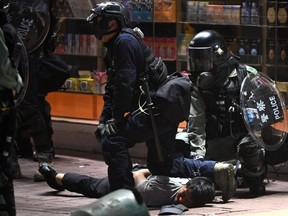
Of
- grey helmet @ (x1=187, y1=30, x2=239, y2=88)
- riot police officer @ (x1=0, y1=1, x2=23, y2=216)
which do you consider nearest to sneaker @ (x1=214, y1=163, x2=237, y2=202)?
grey helmet @ (x1=187, y1=30, x2=239, y2=88)

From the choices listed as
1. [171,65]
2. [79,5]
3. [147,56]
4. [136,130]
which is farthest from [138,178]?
[79,5]

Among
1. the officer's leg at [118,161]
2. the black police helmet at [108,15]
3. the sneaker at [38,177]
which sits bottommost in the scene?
the sneaker at [38,177]

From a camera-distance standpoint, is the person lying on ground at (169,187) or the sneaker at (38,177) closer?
the person lying on ground at (169,187)

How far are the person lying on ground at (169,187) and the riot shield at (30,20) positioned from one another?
161 centimetres

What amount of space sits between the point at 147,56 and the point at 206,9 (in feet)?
9.64

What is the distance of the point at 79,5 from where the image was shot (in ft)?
44.1

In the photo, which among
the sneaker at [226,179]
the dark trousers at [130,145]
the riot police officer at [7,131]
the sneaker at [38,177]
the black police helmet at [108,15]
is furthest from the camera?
the sneaker at [38,177]

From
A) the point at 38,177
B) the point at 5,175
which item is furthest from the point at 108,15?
the point at 5,175

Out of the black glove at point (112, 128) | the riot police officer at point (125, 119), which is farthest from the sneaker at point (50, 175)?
the black glove at point (112, 128)

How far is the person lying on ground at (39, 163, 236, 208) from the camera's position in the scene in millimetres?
9680

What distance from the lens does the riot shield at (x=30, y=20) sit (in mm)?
11078

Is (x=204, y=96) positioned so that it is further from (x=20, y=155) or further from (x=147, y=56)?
(x=20, y=155)

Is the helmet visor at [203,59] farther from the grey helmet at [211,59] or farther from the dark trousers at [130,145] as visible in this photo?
the dark trousers at [130,145]

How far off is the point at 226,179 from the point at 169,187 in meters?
0.59
